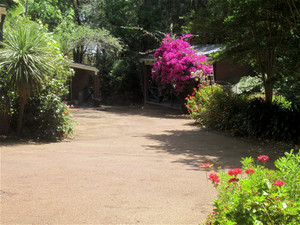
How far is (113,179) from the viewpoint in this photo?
5.28m

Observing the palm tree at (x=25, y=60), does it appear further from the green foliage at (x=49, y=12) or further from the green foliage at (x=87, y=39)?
the green foliage at (x=49, y=12)

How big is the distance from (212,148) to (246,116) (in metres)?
2.69

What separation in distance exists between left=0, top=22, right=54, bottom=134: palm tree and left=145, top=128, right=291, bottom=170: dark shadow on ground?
3.40 metres

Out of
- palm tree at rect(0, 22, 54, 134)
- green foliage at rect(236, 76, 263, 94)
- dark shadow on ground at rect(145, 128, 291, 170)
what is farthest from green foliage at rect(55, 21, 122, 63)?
palm tree at rect(0, 22, 54, 134)

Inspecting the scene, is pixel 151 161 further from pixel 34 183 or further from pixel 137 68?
pixel 137 68

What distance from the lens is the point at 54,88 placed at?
31.7 ft

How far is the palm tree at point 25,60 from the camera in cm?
842

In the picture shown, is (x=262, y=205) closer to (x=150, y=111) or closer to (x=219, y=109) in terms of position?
(x=219, y=109)

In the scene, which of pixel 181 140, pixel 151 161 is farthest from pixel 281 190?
pixel 181 140

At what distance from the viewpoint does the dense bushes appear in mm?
9578

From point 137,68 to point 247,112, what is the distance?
1713 cm

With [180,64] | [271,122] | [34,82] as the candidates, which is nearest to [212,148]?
[271,122]

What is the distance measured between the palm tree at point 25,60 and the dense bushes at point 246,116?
19.9 ft

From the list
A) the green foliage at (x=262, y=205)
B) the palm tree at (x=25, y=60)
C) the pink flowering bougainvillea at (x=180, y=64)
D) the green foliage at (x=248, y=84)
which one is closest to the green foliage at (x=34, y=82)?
the palm tree at (x=25, y=60)
